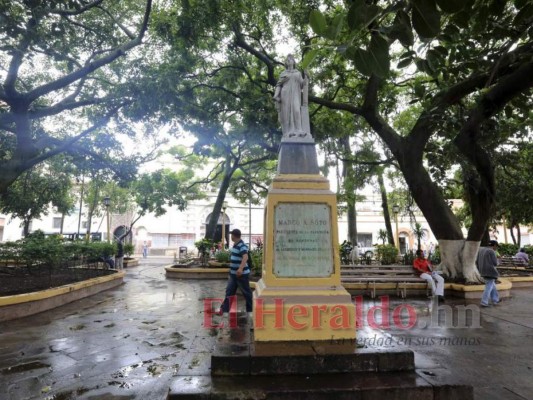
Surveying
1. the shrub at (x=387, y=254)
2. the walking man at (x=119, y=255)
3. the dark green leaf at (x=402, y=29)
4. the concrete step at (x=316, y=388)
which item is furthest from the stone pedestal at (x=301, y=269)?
the walking man at (x=119, y=255)

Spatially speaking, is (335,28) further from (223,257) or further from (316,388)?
(223,257)

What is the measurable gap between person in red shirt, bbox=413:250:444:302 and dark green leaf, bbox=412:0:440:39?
8.36 metres

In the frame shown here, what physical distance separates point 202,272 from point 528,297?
1099cm

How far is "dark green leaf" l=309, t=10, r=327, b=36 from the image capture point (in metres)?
1.41

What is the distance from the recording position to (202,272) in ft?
49.0

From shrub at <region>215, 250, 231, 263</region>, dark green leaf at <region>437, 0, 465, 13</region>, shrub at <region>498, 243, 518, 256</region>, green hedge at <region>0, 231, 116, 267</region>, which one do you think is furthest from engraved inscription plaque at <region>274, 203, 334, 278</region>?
shrub at <region>498, 243, 518, 256</region>

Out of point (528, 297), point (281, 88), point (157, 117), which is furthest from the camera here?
point (157, 117)

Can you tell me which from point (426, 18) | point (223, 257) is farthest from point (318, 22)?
point (223, 257)

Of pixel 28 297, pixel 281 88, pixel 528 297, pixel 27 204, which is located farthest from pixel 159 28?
pixel 27 204

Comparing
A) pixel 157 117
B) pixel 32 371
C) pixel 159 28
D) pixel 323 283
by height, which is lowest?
pixel 32 371

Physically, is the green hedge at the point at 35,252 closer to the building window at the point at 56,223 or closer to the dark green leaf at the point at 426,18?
the dark green leaf at the point at 426,18

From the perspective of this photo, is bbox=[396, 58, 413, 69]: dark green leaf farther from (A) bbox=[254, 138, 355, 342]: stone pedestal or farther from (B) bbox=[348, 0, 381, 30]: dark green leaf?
(A) bbox=[254, 138, 355, 342]: stone pedestal

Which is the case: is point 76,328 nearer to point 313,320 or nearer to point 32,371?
point 32,371

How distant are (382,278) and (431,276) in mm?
1178
